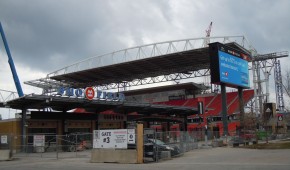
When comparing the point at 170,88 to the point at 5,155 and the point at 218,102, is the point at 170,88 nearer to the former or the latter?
the point at 218,102

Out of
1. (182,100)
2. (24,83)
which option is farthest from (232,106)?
(24,83)

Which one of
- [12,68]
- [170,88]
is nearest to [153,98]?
[170,88]

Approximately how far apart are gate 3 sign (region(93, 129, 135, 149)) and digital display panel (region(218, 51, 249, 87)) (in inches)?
973

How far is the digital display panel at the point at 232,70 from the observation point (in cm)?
4638

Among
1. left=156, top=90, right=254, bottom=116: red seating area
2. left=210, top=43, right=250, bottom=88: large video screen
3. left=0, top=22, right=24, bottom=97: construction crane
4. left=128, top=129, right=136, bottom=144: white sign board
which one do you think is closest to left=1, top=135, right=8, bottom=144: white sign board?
left=128, top=129, right=136, bottom=144: white sign board

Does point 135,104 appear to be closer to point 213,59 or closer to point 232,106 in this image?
point 213,59

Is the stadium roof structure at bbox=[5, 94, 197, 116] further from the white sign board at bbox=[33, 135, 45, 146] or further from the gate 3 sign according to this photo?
the gate 3 sign

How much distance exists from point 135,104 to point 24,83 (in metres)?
45.5

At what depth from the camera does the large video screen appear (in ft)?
149

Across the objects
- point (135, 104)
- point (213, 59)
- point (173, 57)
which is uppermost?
point (173, 57)

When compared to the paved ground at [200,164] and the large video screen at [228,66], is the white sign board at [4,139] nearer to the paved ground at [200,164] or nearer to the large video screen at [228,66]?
the paved ground at [200,164]

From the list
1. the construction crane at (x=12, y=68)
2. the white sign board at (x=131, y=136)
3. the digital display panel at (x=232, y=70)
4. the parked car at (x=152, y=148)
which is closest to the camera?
the white sign board at (x=131, y=136)

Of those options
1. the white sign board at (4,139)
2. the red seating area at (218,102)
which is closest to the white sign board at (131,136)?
the white sign board at (4,139)

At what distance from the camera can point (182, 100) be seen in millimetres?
96062
